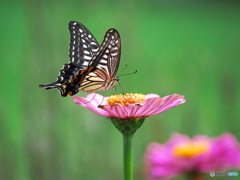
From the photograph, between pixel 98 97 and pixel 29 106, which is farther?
pixel 29 106

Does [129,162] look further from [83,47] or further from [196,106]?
[196,106]

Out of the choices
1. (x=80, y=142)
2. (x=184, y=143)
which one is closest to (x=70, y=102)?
(x=80, y=142)

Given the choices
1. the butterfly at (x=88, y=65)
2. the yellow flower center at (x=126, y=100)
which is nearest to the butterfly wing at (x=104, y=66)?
the butterfly at (x=88, y=65)

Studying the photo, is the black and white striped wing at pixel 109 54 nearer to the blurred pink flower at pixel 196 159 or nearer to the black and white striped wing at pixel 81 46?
the black and white striped wing at pixel 81 46

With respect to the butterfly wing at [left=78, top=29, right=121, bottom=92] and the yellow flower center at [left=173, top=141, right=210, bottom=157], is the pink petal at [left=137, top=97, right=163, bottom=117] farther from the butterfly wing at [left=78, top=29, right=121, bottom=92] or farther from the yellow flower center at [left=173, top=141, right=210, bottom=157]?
the yellow flower center at [left=173, top=141, right=210, bottom=157]

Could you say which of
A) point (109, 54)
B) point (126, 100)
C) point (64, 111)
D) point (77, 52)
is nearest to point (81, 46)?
point (77, 52)

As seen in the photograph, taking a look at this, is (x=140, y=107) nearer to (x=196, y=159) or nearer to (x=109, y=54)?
(x=109, y=54)

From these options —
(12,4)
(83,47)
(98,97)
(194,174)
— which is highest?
(12,4)
